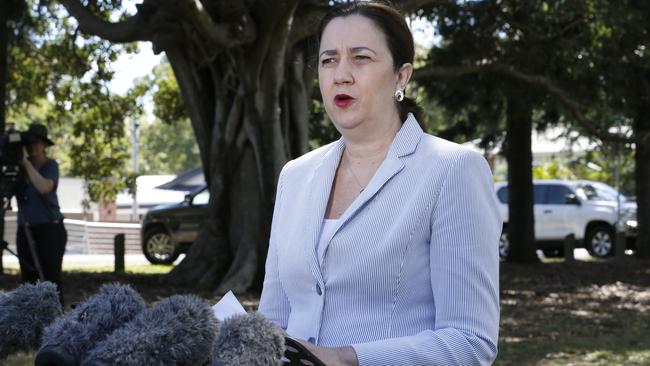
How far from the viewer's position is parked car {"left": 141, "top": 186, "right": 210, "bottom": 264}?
2309cm

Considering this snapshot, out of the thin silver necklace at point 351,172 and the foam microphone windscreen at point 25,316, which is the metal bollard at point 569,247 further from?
the foam microphone windscreen at point 25,316

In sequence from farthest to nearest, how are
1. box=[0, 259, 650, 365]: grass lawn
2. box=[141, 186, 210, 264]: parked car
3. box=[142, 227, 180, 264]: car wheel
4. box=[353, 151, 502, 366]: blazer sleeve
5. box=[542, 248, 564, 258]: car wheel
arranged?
box=[542, 248, 564, 258]: car wheel
box=[142, 227, 180, 264]: car wheel
box=[141, 186, 210, 264]: parked car
box=[0, 259, 650, 365]: grass lawn
box=[353, 151, 502, 366]: blazer sleeve

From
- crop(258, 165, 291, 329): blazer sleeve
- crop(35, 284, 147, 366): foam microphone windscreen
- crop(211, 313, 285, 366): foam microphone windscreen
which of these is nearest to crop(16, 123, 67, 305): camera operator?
crop(258, 165, 291, 329): blazer sleeve

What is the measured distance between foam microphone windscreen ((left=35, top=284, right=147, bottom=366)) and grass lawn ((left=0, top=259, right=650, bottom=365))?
5.29 metres

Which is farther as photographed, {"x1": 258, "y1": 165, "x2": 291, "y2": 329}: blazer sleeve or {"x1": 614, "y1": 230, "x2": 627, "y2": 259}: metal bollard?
{"x1": 614, "y1": 230, "x2": 627, "y2": 259}: metal bollard

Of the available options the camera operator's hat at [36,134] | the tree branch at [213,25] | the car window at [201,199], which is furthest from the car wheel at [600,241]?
the camera operator's hat at [36,134]

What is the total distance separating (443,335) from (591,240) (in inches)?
1001

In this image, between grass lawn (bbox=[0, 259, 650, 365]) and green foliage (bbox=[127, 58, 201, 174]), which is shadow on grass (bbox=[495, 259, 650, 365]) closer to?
grass lawn (bbox=[0, 259, 650, 365])

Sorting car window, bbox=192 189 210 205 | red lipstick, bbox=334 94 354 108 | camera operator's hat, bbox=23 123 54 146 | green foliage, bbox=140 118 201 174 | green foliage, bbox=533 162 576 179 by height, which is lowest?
car window, bbox=192 189 210 205

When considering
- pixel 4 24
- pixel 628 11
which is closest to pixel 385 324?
pixel 628 11

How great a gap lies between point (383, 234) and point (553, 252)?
25926 mm

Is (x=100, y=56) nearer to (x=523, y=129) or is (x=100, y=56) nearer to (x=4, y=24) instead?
(x=4, y=24)

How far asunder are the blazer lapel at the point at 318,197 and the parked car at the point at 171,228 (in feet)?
65.4

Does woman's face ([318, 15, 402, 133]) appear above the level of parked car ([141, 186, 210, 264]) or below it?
above
